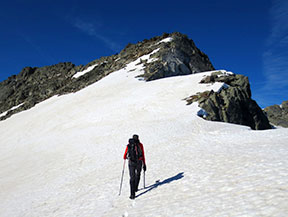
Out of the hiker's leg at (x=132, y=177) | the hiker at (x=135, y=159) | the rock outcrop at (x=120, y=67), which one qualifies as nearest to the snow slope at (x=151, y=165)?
the hiker's leg at (x=132, y=177)

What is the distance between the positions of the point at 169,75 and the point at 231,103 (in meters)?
22.1

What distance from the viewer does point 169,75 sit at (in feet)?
146

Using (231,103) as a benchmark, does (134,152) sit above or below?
below

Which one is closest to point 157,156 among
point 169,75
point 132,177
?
point 132,177

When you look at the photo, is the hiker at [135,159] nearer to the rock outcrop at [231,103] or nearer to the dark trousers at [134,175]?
the dark trousers at [134,175]

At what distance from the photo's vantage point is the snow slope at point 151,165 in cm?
597

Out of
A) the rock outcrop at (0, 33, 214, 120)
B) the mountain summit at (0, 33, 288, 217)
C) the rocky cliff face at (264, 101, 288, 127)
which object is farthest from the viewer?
the rocky cliff face at (264, 101, 288, 127)

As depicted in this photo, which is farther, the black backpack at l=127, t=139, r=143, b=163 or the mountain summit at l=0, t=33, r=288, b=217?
the black backpack at l=127, t=139, r=143, b=163

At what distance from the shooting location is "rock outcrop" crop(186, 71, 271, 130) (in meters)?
22.3

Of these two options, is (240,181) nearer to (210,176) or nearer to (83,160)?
(210,176)

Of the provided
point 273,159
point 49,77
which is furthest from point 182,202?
point 49,77

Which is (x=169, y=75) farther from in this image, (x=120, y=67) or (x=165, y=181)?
(x=165, y=181)

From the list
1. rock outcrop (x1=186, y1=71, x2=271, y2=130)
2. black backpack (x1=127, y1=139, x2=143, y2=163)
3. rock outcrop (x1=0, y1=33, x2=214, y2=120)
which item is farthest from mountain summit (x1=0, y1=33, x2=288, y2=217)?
rock outcrop (x1=0, y1=33, x2=214, y2=120)

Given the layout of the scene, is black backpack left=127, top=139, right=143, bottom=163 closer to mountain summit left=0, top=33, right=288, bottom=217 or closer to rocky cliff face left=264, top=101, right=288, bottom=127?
mountain summit left=0, top=33, right=288, bottom=217
